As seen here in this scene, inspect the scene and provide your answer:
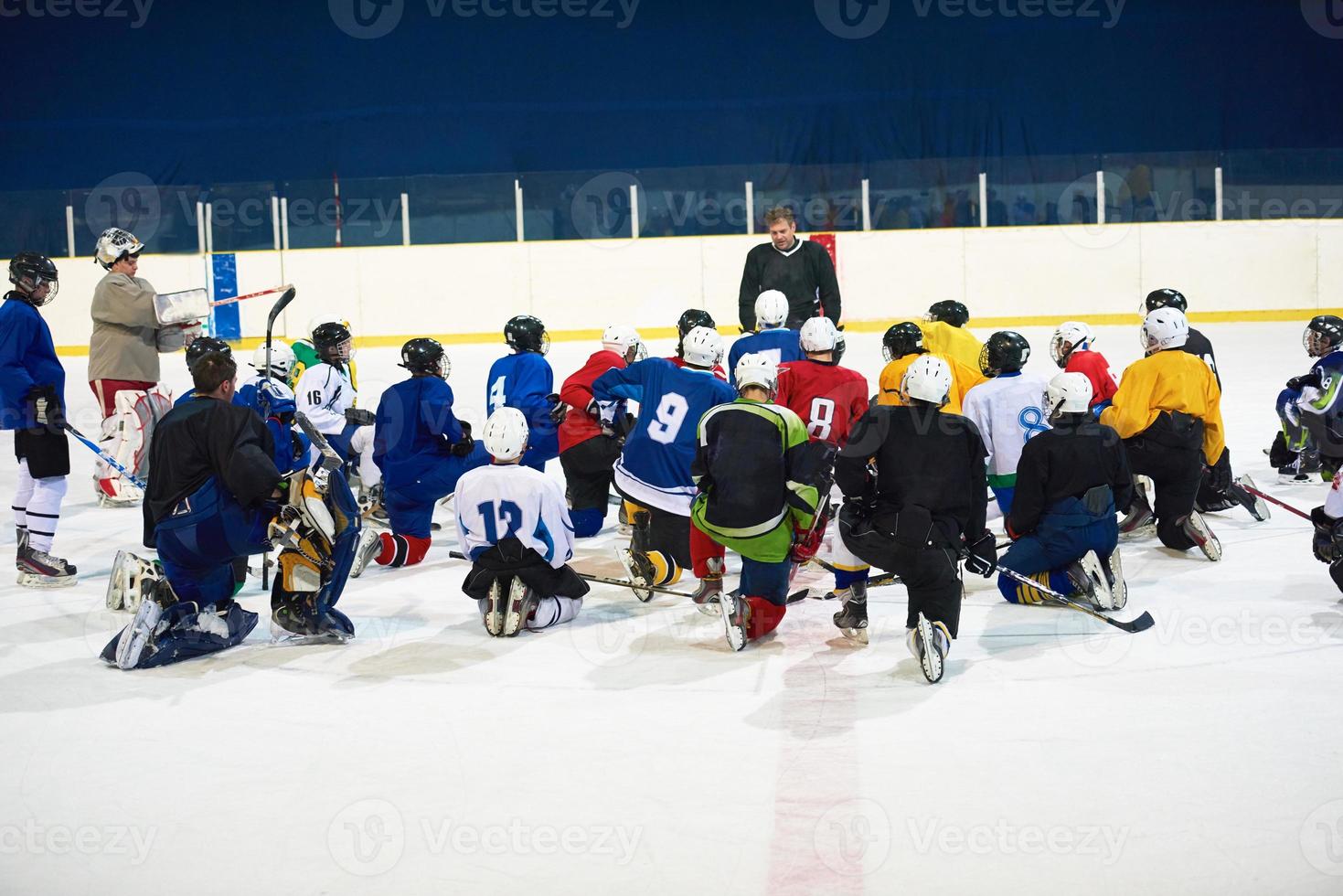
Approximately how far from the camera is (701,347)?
5547mm

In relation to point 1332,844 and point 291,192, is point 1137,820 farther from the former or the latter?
point 291,192

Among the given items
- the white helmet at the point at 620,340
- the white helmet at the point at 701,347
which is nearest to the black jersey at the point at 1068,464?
the white helmet at the point at 701,347

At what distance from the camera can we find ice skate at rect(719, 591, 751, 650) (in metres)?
4.70

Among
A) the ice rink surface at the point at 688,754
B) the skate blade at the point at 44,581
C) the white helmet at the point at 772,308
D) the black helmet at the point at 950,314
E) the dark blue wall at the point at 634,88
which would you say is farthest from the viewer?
the dark blue wall at the point at 634,88

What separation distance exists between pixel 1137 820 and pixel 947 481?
153 cm

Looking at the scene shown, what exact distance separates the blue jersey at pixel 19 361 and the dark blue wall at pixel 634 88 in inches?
580

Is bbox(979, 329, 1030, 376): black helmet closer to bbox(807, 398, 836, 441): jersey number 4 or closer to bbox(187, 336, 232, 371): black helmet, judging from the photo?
bbox(807, 398, 836, 441): jersey number 4

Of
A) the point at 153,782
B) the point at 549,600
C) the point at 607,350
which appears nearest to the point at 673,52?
the point at 607,350

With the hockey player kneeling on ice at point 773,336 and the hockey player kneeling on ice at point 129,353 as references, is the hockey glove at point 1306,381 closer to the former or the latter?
the hockey player kneeling on ice at point 773,336

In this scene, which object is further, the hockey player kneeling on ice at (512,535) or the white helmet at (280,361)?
the white helmet at (280,361)

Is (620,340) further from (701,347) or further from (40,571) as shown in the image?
(40,571)

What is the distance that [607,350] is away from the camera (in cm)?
684

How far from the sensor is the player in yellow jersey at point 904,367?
6.18m

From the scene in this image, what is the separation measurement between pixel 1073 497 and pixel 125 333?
5.21m
